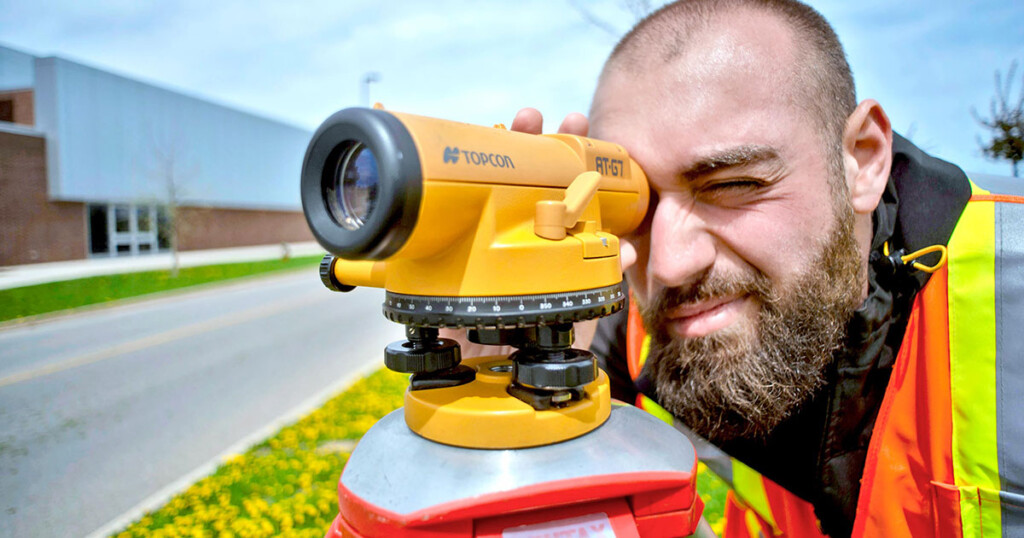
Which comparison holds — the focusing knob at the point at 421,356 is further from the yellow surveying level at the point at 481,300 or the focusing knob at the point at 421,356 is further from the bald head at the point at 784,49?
the bald head at the point at 784,49

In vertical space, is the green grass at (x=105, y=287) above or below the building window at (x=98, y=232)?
below

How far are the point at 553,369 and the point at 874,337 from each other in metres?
1.36

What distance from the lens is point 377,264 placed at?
1.10m

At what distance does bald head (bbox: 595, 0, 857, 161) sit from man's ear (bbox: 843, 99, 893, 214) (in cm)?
5

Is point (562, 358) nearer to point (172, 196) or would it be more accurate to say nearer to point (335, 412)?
point (335, 412)

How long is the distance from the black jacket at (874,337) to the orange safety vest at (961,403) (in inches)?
2.3

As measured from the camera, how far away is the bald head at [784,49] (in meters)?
1.72

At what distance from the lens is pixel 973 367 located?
5.08 feet

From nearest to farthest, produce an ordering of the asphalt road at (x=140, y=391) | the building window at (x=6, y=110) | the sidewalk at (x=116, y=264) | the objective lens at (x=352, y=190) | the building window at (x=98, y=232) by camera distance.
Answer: the objective lens at (x=352, y=190), the asphalt road at (x=140, y=391), the sidewalk at (x=116, y=264), the building window at (x=6, y=110), the building window at (x=98, y=232)

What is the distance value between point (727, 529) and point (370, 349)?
21.8ft

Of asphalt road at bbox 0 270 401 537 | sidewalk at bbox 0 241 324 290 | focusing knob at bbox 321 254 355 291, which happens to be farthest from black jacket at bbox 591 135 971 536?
sidewalk at bbox 0 241 324 290

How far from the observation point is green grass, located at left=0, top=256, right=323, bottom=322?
435 inches

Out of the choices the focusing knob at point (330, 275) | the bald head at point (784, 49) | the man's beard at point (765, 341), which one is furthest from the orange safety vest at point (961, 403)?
the focusing knob at point (330, 275)

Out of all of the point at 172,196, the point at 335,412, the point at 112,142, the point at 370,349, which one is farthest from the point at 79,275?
the point at 335,412
